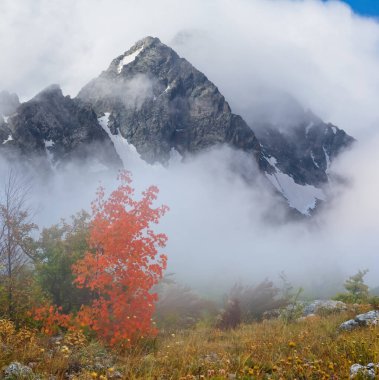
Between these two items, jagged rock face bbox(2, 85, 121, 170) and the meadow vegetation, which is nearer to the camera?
the meadow vegetation

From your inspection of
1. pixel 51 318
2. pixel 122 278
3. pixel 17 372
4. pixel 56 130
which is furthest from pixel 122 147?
pixel 17 372

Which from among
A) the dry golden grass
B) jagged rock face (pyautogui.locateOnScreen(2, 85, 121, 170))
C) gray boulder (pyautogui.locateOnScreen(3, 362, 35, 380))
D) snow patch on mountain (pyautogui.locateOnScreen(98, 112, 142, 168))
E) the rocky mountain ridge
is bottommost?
gray boulder (pyautogui.locateOnScreen(3, 362, 35, 380))

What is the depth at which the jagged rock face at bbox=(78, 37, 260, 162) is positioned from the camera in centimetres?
17988

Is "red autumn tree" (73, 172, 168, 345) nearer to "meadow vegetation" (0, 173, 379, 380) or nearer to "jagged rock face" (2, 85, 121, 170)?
"meadow vegetation" (0, 173, 379, 380)

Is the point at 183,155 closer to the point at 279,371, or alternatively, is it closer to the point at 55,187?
the point at 55,187

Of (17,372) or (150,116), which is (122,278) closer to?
(17,372)

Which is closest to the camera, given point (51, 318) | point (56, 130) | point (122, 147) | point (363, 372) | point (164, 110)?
point (363, 372)

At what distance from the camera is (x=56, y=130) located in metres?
139

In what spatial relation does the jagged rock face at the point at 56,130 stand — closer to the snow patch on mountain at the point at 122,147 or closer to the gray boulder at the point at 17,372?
the snow patch on mountain at the point at 122,147

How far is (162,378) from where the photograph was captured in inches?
226

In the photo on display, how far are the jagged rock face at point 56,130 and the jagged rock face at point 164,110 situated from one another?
95.2 ft

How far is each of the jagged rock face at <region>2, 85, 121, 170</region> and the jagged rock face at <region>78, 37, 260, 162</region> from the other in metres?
29.0

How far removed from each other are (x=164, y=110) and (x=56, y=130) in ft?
190

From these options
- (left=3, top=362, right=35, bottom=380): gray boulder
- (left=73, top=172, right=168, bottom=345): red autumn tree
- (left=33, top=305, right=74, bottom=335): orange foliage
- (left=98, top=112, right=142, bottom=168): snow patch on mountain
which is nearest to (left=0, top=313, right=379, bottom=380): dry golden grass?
(left=3, top=362, right=35, bottom=380): gray boulder
